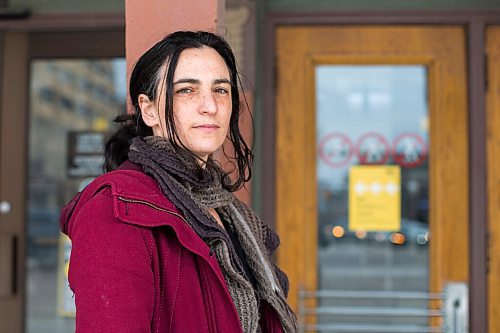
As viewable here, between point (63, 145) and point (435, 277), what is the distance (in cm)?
214

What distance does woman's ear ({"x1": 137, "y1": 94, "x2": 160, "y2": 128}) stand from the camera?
1.67m

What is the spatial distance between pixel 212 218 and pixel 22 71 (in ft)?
9.43

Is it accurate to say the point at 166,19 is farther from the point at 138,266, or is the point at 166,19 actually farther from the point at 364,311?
the point at 364,311

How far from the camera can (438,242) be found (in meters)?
3.94

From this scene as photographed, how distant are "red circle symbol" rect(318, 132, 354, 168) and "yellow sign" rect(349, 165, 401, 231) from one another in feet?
0.25

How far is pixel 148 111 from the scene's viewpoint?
5.54ft

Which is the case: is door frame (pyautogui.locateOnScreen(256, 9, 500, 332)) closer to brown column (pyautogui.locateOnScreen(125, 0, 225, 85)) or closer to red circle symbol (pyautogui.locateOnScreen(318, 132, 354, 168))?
red circle symbol (pyautogui.locateOnScreen(318, 132, 354, 168))

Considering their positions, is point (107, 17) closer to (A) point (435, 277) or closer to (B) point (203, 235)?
(A) point (435, 277)

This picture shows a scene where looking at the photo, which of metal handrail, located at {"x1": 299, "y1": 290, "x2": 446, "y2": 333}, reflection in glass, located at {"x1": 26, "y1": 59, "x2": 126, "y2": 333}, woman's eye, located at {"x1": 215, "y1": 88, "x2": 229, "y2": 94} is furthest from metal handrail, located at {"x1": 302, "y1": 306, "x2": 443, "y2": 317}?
woman's eye, located at {"x1": 215, "y1": 88, "x2": 229, "y2": 94}

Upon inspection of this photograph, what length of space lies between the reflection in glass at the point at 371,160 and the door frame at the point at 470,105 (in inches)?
9.4

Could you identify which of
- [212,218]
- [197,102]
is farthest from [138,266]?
[197,102]

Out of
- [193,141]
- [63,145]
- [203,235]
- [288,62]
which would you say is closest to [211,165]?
[193,141]

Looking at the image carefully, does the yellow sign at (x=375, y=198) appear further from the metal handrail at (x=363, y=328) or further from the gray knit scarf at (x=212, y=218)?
the gray knit scarf at (x=212, y=218)

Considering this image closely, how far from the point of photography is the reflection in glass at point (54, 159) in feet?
13.6
